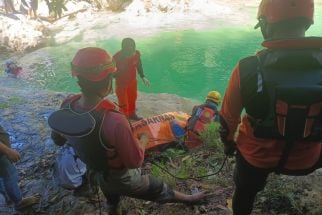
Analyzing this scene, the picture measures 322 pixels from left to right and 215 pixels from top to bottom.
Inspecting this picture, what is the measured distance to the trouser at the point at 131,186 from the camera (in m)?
2.70

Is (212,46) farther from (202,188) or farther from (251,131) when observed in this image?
(251,131)

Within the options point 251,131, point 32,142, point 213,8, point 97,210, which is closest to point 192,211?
point 97,210

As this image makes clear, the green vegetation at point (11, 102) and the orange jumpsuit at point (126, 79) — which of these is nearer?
the orange jumpsuit at point (126, 79)

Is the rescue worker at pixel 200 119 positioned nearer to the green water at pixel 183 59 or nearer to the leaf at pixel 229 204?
the leaf at pixel 229 204

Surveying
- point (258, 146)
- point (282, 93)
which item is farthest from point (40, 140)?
point (282, 93)

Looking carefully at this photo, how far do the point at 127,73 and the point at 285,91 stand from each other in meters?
4.86

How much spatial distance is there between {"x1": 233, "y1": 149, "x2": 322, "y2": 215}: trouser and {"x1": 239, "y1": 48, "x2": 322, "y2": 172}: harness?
11.5 inches

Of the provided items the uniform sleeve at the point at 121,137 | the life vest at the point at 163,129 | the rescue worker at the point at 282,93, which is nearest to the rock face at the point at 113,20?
the life vest at the point at 163,129

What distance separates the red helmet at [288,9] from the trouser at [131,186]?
5.14 ft

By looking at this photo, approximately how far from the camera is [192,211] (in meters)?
3.30

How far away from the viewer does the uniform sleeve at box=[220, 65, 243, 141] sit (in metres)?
2.08

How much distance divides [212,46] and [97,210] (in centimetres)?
1389

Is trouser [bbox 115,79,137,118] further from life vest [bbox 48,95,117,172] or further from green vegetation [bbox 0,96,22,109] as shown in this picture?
life vest [bbox 48,95,117,172]

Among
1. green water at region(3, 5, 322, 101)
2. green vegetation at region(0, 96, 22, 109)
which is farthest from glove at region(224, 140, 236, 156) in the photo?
green water at region(3, 5, 322, 101)
